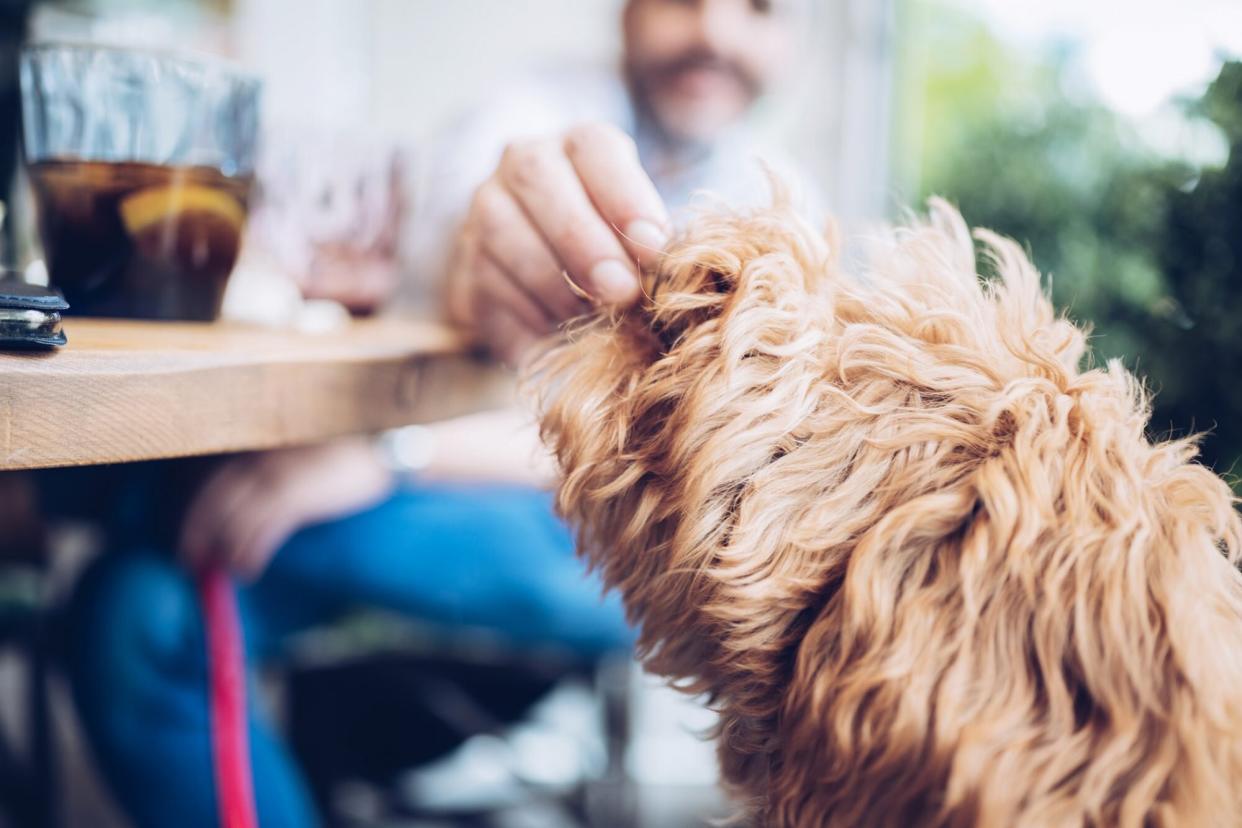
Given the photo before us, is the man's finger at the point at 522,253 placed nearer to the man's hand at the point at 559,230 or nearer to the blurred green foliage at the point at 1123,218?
the man's hand at the point at 559,230

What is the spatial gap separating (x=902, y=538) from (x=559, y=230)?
0.27 metres

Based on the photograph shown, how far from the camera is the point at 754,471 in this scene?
471 mm

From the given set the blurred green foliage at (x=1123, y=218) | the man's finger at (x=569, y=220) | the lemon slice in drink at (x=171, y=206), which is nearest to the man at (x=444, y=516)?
the man's finger at (x=569, y=220)

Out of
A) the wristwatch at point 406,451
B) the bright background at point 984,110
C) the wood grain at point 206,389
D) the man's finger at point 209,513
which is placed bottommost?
Answer: the man's finger at point 209,513

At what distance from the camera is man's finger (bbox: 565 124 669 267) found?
533mm

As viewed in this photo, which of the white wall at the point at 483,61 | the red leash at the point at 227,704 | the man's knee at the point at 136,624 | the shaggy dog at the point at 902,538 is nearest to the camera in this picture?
the shaggy dog at the point at 902,538

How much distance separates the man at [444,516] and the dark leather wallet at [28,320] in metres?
0.26

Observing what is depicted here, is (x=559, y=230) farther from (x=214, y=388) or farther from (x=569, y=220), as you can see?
(x=214, y=388)

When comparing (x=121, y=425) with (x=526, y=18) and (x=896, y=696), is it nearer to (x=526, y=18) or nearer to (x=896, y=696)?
(x=896, y=696)

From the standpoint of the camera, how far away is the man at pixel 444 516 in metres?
0.59

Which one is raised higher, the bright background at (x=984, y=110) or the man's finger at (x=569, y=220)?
the bright background at (x=984, y=110)

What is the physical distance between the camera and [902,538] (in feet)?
1.43

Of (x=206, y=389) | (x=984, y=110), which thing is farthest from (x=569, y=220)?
(x=984, y=110)

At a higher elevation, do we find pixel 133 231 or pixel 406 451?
pixel 133 231
